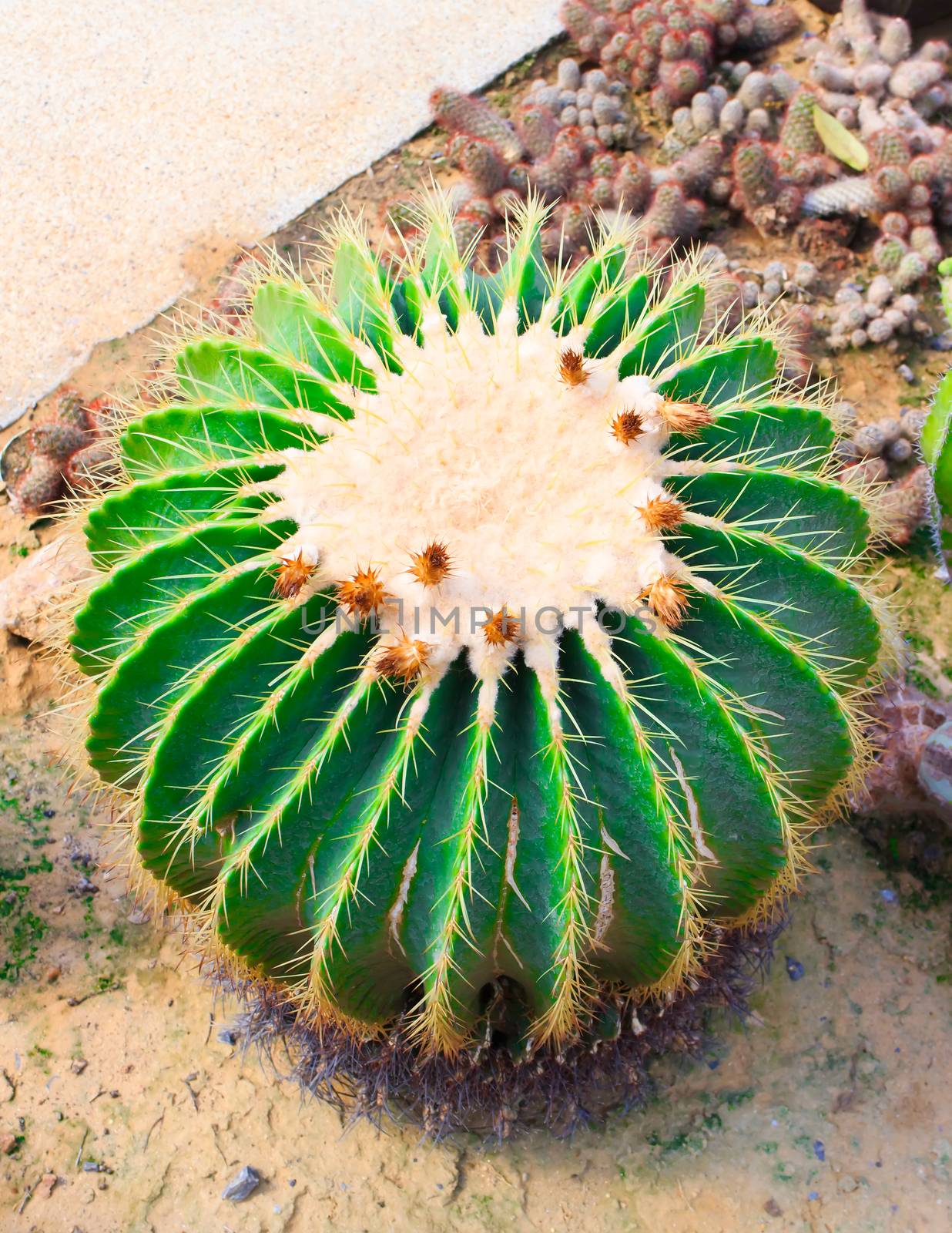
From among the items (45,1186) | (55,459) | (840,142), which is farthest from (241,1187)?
(840,142)

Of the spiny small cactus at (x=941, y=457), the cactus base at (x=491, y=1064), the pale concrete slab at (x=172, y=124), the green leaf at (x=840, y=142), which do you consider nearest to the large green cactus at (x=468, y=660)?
the cactus base at (x=491, y=1064)

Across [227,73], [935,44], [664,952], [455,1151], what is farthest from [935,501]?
[227,73]

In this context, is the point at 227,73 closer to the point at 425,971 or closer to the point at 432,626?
A: the point at 432,626

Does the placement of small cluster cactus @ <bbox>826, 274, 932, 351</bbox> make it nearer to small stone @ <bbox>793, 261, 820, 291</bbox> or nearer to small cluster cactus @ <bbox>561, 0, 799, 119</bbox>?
small stone @ <bbox>793, 261, 820, 291</bbox>

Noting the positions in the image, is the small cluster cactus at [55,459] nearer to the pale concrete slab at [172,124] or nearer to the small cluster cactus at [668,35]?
the pale concrete slab at [172,124]

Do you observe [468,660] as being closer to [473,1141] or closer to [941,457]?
[473,1141]

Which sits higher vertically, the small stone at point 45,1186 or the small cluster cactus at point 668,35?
the small cluster cactus at point 668,35
